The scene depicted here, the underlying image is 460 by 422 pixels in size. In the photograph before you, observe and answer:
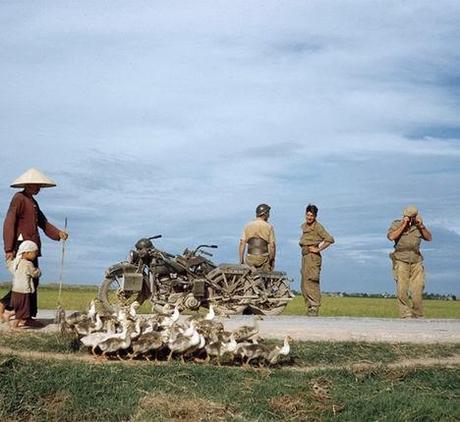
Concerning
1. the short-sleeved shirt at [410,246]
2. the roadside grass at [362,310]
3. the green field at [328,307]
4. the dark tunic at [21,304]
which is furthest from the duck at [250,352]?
the roadside grass at [362,310]

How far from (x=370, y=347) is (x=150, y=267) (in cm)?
598

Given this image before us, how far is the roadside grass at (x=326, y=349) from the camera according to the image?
10797 mm

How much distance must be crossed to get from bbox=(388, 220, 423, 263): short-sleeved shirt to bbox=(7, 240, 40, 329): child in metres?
7.87

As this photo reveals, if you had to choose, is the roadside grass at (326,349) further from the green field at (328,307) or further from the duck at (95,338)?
the green field at (328,307)

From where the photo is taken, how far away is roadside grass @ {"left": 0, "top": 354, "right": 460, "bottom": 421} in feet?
26.9

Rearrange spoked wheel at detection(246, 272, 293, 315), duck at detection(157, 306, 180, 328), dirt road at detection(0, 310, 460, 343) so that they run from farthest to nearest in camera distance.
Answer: spoked wheel at detection(246, 272, 293, 315) → dirt road at detection(0, 310, 460, 343) → duck at detection(157, 306, 180, 328)

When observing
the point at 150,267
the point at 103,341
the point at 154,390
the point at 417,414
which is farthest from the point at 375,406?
the point at 150,267

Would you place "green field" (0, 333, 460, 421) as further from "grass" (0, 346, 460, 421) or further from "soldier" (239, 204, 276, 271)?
"soldier" (239, 204, 276, 271)

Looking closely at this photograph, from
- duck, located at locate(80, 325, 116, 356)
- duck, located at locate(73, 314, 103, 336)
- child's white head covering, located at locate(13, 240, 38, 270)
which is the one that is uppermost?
child's white head covering, located at locate(13, 240, 38, 270)

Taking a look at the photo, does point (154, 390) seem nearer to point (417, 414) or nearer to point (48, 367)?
point (48, 367)

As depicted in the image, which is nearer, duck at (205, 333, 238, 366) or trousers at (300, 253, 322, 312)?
duck at (205, 333, 238, 366)

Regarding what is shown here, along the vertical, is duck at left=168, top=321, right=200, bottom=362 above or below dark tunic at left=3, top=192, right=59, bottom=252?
below

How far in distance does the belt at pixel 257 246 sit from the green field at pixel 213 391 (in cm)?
688

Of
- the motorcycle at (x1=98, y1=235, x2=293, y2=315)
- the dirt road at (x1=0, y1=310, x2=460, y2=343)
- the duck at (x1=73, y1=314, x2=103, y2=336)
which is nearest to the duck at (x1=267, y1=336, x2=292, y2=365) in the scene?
the dirt road at (x1=0, y1=310, x2=460, y2=343)
